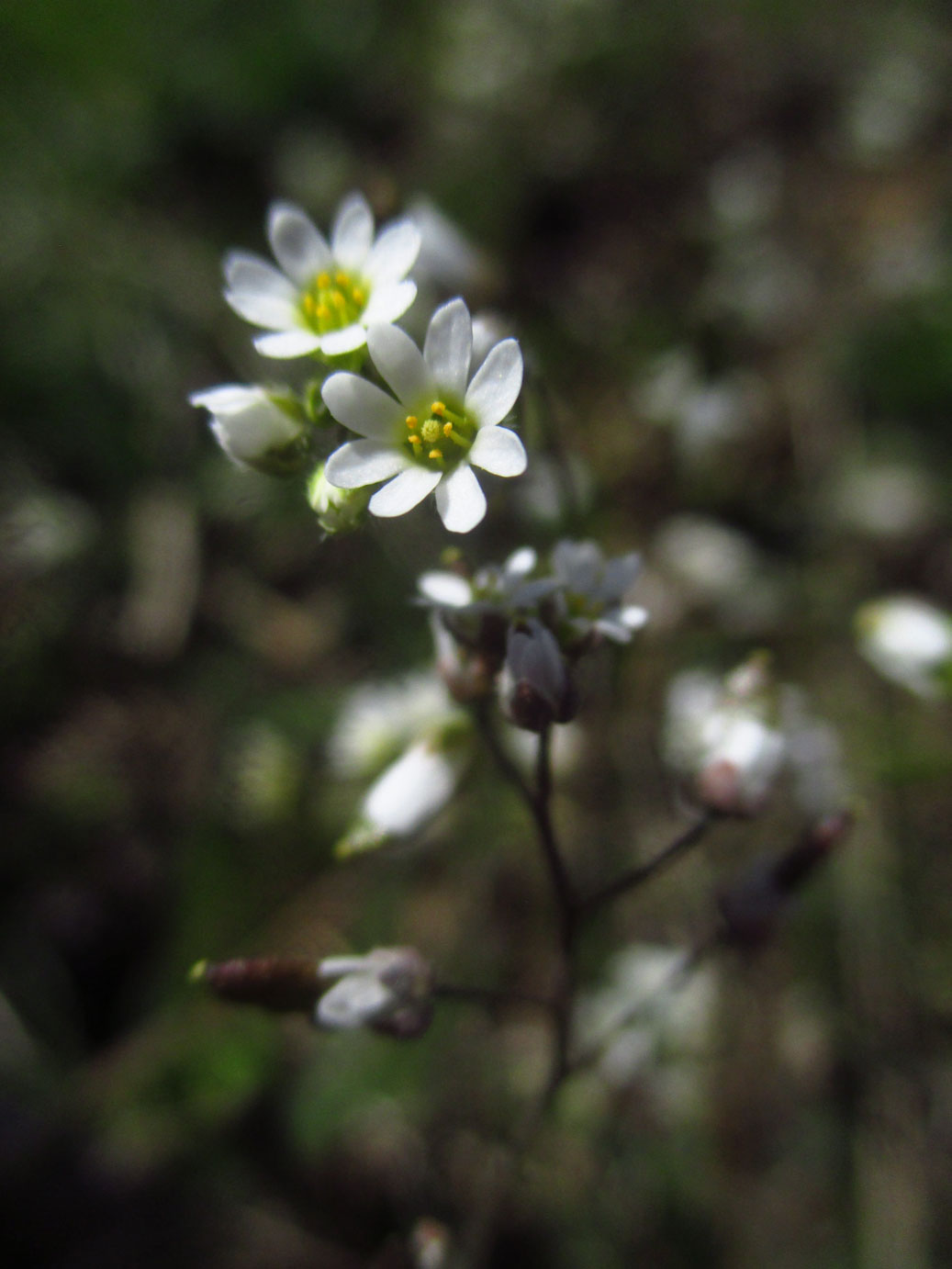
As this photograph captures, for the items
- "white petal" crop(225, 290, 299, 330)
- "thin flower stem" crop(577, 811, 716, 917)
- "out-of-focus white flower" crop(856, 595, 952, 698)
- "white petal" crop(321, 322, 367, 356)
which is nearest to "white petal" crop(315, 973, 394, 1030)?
"thin flower stem" crop(577, 811, 716, 917)

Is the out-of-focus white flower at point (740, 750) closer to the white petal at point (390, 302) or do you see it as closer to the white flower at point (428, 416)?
the white flower at point (428, 416)

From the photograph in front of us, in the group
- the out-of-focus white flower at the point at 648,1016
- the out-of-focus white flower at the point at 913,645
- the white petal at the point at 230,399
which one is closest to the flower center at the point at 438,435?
the white petal at the point at 230,399

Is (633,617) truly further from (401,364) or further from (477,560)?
(477,560)

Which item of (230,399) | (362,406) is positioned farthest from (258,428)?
(362,406)

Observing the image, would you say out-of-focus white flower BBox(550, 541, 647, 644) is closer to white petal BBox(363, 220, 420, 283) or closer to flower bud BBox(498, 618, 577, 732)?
flower bud BBox(498, 618, 577, 732)

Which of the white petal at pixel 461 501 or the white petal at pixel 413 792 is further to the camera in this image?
the white petal at pixel 413 792

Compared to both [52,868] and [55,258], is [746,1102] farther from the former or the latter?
[55,258]
